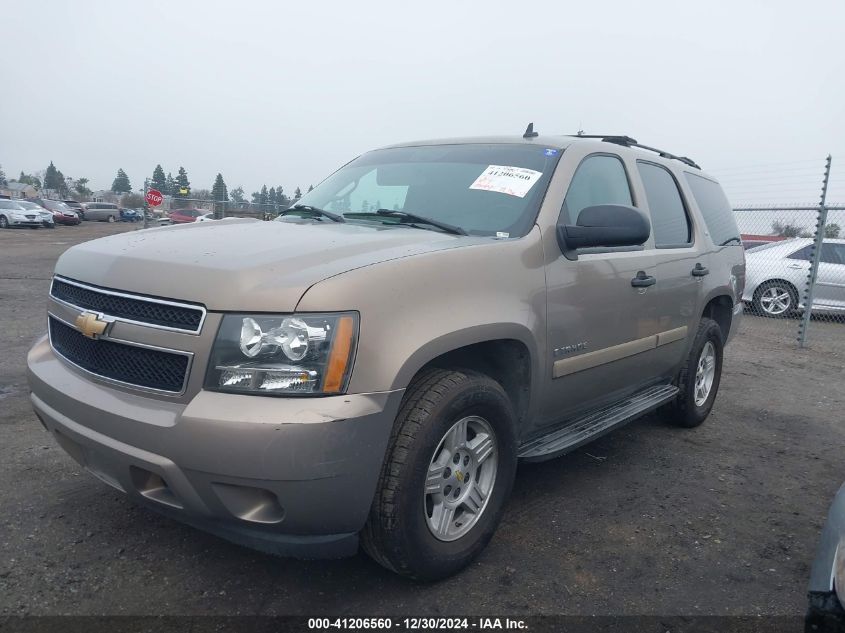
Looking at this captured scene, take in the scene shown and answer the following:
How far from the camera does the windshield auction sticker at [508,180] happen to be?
3.27 meters

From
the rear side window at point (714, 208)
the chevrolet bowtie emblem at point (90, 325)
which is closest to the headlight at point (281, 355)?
the chevrolet bowtie emblem at point (90, 325)

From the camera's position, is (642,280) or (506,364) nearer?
(506,364)

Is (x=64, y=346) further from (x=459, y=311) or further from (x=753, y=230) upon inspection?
(x=753, y=230)

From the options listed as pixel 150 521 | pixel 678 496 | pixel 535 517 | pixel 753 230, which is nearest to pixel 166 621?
pixel 150 521

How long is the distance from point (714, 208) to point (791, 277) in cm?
739

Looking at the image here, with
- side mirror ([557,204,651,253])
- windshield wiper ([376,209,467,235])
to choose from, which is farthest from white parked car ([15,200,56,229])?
side mirror ([557,204,651,253])

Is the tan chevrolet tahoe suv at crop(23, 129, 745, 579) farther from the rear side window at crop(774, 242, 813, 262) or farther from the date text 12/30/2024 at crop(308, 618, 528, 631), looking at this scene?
the rear side window at crop(774, 242, 813, 262)

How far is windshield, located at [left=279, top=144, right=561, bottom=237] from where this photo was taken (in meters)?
3.18

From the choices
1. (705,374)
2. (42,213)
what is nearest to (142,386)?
(705,374)

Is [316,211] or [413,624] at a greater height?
→ [316,211]

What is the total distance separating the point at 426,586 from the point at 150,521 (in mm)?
1340

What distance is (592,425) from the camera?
11.5 feet

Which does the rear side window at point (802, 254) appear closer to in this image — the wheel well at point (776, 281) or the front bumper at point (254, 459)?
the wheel well at point (776, 281)

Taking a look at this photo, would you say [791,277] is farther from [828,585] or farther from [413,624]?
[413,624]
